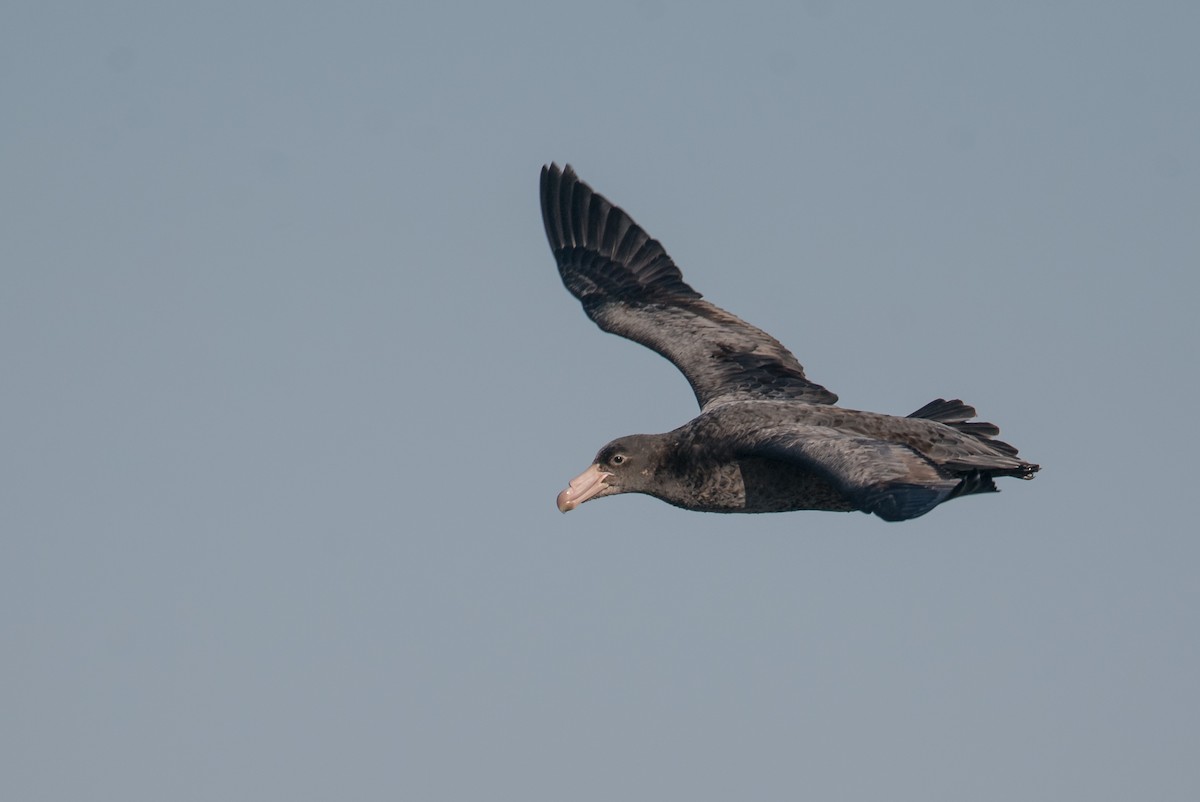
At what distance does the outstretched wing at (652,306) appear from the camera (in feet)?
67.1

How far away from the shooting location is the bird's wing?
600 inches

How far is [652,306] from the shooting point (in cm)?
2220

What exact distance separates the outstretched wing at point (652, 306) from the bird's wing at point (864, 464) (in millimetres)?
2144

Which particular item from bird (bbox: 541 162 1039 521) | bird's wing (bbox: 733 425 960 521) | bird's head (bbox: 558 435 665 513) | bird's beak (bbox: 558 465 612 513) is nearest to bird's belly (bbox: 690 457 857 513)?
bird (bbox: 541 162 1039 521)

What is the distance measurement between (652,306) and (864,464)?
20.7 ft

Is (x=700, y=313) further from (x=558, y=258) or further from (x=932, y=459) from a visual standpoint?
(x=932, y=459)

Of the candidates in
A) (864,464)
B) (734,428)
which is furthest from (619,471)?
(864,464)

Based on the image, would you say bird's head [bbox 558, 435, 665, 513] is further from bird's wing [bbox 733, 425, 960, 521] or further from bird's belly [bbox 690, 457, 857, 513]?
bird's wing [bbox 733, 425, 960, 521]

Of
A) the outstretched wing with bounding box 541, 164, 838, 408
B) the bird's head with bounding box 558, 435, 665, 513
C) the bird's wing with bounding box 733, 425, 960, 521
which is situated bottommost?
the bird's wing with bounding box 733, 425, 960, 521

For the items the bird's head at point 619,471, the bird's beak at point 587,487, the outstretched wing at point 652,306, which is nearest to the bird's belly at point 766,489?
the bird's head at point 619,471

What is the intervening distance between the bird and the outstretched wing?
2 cm

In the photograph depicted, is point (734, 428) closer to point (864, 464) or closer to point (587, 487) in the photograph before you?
point (587, 487)

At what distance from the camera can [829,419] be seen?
1823 cm

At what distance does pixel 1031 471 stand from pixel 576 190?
317 inches
